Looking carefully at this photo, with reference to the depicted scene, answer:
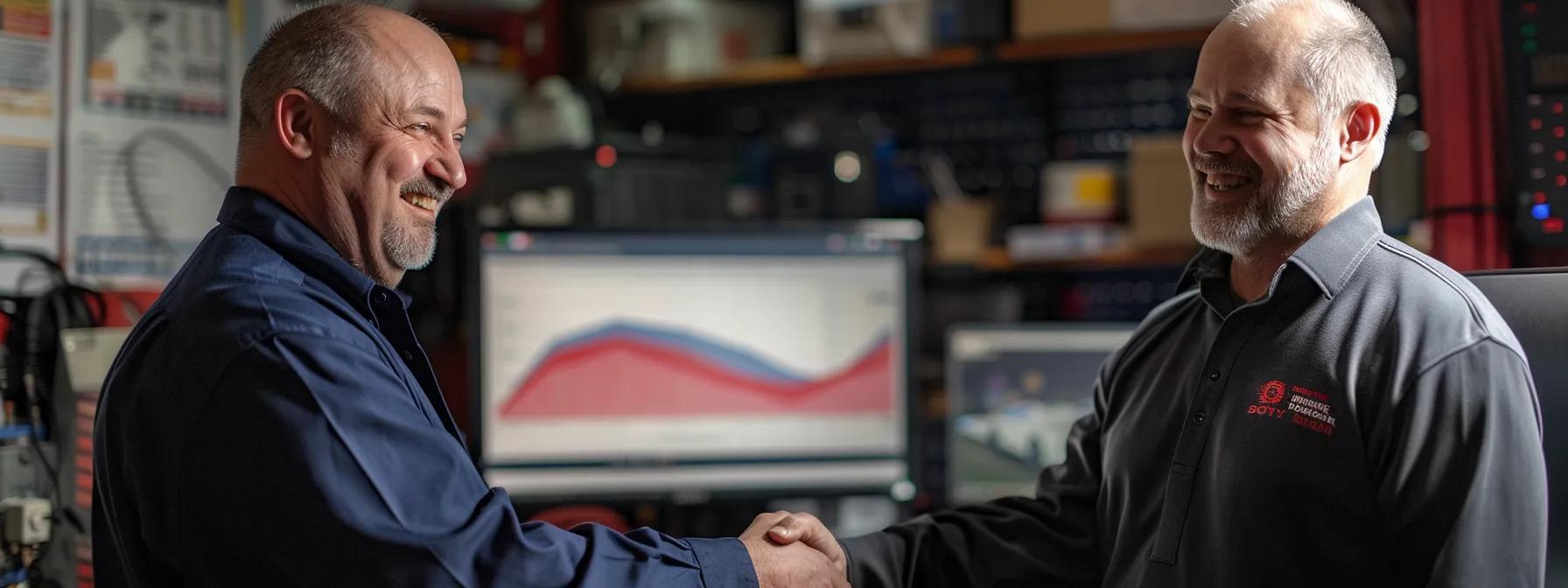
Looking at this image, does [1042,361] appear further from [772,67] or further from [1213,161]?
[1213,161]

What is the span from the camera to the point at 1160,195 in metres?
3.13

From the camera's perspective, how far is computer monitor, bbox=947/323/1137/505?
122 inches

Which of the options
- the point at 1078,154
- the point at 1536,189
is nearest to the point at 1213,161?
the point at 1536,189

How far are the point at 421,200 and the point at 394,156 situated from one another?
0.33ft


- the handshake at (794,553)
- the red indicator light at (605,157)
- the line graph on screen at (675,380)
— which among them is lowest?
the handshake at (794,553)

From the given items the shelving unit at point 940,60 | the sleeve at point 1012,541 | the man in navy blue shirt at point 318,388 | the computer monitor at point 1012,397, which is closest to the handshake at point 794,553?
the sleeve at point 1012,541

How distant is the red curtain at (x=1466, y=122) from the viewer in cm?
192

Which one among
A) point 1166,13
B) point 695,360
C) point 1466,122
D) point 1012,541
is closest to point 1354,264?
point 1466,122

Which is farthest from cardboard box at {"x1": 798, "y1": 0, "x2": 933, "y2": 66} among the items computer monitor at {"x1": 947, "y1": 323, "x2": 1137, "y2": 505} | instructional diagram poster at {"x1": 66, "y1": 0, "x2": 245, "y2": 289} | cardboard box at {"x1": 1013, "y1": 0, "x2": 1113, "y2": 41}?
instructional diagram poster at {"x1": 66, "y1": 0, "x2": 245, "y2": 289}

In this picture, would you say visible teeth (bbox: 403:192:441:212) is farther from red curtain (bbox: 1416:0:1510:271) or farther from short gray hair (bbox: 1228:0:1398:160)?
red curtain (bbox: 1416:0:1510:271)

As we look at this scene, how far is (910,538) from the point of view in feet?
6.93

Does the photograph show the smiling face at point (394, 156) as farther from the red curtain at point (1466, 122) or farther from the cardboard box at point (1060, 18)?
the cardboard box at point (1060, 18)

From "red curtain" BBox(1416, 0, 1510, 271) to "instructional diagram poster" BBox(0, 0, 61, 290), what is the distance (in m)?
2.60

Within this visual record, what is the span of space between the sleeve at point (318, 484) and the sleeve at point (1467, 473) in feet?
3.09
